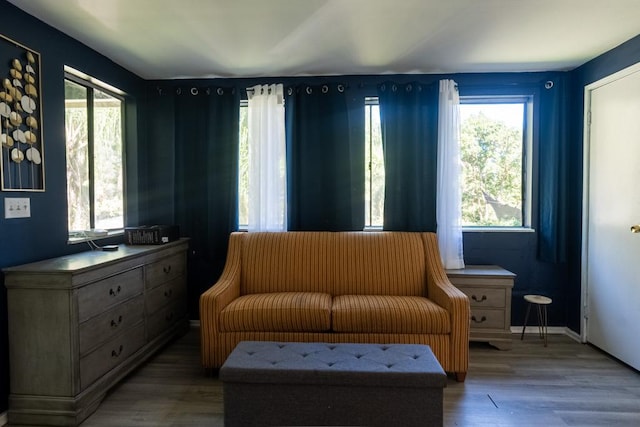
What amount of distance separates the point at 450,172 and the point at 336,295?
1466 mm

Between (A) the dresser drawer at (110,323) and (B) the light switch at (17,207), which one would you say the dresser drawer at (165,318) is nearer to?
(A) the dresser drawer at (110,323)

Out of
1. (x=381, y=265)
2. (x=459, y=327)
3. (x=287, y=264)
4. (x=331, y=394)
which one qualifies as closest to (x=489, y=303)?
(x=459, y=327)

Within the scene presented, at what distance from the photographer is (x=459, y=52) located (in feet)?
9.67

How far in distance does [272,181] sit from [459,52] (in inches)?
73.3

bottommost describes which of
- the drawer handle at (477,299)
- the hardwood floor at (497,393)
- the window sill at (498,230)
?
the hardwood floor at (497,393)

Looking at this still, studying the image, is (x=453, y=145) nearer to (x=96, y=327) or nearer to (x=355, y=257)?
(x=355, y=257)

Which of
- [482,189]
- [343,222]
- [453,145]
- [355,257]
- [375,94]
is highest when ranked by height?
[375,94]

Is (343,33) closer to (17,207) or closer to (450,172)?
(450,172)

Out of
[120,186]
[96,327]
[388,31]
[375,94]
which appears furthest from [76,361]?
[375,94]

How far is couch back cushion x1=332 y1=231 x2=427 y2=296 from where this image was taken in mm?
3105

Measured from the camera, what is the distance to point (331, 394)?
6.17ft

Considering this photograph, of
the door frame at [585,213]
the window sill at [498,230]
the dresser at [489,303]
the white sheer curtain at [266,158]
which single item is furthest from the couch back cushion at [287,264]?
the door frame at [585,213]

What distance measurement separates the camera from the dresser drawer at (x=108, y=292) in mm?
2148

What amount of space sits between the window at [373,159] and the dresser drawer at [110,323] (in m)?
2.04
